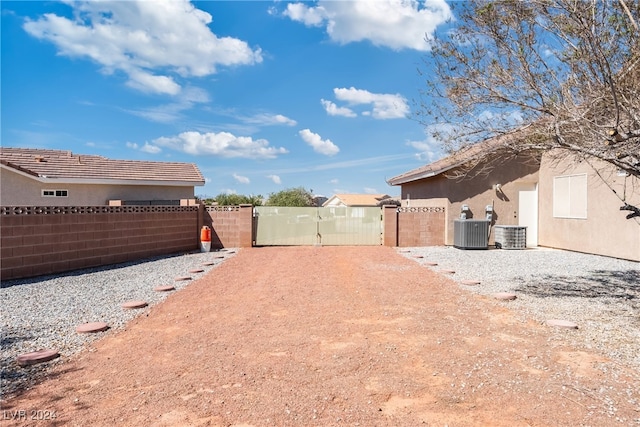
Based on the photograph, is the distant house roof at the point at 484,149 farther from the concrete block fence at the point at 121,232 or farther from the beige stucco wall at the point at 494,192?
the concrete block fence at the point at 121,232

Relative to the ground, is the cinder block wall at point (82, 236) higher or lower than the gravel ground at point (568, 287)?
higher

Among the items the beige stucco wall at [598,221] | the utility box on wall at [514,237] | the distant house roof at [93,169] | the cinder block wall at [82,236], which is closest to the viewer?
the cinder block wall at [82,236]

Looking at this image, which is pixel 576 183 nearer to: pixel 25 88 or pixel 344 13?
pixel 344 13

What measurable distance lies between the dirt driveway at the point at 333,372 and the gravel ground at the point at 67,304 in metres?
0.35

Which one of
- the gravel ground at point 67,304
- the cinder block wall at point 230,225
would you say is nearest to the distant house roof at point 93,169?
the cinder block wall at point 230,225

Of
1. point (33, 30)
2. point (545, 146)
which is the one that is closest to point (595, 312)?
point (545, 146)

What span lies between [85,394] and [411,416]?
2.79 meters

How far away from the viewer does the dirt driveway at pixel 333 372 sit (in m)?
3.16

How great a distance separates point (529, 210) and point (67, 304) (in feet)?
51.9

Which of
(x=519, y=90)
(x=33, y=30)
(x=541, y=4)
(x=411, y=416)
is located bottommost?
(x=411, y=416)

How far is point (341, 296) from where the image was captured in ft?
24.7

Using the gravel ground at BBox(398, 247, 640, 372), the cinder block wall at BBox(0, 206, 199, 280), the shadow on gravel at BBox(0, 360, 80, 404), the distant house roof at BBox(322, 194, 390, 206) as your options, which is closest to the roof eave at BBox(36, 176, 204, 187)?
the cinder block wall at BBox(0, 206, 199, 280)

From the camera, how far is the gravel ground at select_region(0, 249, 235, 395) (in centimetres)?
461

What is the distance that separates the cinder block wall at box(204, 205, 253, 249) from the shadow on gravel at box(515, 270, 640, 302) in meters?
10.4
